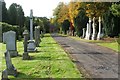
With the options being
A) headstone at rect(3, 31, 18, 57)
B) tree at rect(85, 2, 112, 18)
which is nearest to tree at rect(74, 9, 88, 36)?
tree at rect(85, 2, 112, 18)

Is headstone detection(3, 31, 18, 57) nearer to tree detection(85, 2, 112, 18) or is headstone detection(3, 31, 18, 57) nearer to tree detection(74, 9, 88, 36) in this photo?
tree detection(85, 2, 112, 18)

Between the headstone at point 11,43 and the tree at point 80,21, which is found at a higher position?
the tree at point 80,21

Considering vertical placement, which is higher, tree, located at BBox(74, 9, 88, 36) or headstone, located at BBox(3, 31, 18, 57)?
tree, located at BBox(74, 9, 88, 36)

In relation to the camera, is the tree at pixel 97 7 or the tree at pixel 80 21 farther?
the tree at pixel 80 21

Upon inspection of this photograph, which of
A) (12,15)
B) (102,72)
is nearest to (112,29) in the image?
(102,72)

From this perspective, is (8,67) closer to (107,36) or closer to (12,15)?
(107,36)

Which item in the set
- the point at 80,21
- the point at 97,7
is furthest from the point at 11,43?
the point at 80,21

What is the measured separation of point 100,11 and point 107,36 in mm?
5725

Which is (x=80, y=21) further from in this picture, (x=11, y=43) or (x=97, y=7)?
(x=11, y=43)

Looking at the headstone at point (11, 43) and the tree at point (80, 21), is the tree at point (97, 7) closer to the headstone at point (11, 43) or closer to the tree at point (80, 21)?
the tree at point (80, 21)

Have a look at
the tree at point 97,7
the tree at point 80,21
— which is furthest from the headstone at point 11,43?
the tree at point 80,21

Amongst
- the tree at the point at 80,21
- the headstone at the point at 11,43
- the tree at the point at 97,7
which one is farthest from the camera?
the tree at the point at 80,21

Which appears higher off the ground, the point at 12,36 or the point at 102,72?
the point at 12,36

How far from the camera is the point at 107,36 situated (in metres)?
51.3
